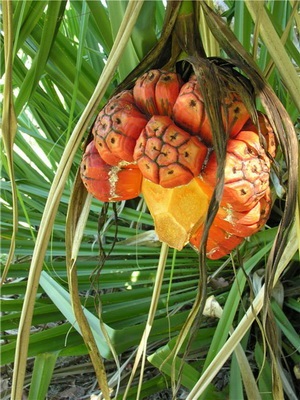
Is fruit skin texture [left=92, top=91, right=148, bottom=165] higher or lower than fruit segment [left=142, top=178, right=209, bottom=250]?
higher

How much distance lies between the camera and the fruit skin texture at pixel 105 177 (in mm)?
471

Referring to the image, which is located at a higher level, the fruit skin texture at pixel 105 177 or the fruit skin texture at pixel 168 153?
the fruit skin texture at pixel 168 153

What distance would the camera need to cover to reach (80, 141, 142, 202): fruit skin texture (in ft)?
1.54

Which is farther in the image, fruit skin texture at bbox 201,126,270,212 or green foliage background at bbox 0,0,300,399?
green foliage background at bbox 0,0,300,399

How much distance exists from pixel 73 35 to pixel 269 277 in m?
1.00

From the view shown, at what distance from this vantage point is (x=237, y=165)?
0.42m

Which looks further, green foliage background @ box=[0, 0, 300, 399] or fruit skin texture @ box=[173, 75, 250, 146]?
green foliage background @ box=[0, 0, 300, 399]

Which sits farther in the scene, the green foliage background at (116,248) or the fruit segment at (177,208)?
the green foliage background at (116,248)

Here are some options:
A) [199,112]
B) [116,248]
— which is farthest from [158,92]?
[116,248]

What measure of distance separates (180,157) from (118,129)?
0.06m

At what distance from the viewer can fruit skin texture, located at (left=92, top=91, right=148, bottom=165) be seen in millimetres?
440

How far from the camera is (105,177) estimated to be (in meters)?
0.48

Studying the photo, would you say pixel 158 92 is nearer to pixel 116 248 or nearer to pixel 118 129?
pixel 118 129

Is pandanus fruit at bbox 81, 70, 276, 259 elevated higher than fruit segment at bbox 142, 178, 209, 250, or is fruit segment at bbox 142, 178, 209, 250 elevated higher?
pandanus fruit at bbox 81, 70, 276, 259
